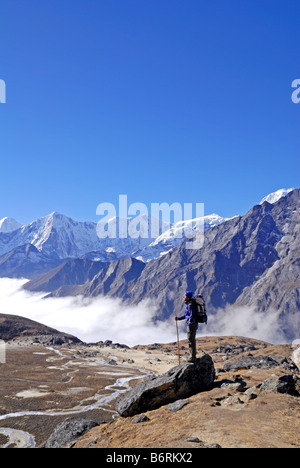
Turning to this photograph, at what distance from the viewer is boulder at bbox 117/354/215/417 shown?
74.9 feet

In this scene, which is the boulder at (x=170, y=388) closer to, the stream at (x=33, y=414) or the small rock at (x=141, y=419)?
the small rock at (x=141, y=419)

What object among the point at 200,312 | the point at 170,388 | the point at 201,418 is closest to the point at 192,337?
the point at 200,312

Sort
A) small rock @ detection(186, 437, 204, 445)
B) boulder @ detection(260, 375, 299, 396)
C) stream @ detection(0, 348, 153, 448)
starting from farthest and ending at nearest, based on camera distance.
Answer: stream @ detection(0, 348, 153, 448), boulder @ detection(260, 375, 299, 396), small rock @ detection(186, 437, 204, 445)

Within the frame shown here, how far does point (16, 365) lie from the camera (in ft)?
342

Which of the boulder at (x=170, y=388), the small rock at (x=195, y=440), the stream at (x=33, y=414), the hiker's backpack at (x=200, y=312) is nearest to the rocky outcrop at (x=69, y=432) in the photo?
the boulder at (x=170, y=388)

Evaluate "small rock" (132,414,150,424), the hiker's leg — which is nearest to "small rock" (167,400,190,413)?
"small rock" (132,414,150,424)

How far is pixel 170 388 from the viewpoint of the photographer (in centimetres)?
2309

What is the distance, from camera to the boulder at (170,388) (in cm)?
2283

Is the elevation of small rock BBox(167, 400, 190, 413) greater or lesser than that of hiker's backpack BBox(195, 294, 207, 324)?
lesser

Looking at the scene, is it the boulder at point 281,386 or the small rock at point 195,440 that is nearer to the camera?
the small rock at point 195,440

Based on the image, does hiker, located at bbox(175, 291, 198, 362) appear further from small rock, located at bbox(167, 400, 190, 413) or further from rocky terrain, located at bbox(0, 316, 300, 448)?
small rock, located at bbox(167, 400, 190, 413)

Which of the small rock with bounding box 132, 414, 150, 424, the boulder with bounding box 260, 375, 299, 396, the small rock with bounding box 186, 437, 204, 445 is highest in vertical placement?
the small rock with bounding box 186, 437, 204, 445
